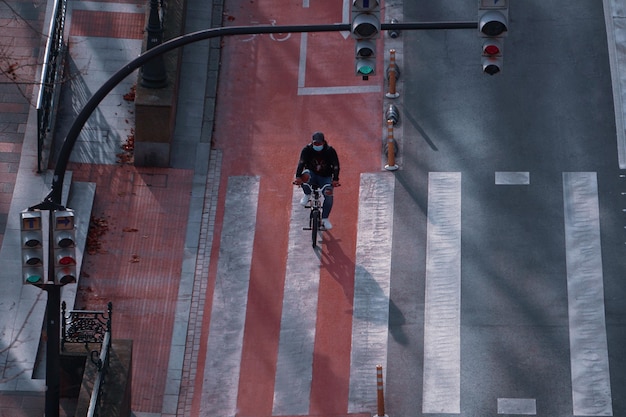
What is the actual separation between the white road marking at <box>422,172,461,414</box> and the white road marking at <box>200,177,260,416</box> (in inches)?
122

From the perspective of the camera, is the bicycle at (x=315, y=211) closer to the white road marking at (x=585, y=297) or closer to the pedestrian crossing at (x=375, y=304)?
the pedestrian crossing at (x=375, y=304)

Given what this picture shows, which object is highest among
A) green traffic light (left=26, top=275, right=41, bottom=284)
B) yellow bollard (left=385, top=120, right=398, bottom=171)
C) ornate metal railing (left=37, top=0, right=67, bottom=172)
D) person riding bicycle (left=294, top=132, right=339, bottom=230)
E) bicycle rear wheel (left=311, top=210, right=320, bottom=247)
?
ornate metal railing (left=37, top=0, right=67, bottom=172)

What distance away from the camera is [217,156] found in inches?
1083

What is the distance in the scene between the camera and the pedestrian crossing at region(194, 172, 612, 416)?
77.4ft

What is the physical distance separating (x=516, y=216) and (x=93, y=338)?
7.89 meters

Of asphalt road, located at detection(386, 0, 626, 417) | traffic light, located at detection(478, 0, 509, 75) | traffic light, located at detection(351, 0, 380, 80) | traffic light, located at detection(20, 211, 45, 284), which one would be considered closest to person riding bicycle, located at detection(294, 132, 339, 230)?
asphalt road, located at detection(386, 0, 626, 417)

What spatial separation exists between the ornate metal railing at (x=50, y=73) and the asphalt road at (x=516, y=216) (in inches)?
256

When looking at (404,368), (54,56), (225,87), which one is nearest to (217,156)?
(225,87)

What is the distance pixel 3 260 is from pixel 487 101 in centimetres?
935

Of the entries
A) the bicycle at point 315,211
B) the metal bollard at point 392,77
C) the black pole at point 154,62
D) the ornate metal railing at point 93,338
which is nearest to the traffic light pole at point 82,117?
the ornate metal railing at point 93,338

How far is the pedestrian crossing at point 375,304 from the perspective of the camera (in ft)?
77.4

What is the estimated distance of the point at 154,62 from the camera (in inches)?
1049

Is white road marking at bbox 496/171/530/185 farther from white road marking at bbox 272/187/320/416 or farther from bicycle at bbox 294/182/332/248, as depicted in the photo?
white road marking at bbox 272/187/320/416

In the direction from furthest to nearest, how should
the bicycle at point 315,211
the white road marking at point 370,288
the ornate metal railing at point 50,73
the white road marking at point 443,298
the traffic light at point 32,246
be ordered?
the ornate metal railing at point 50,73
the bicycle at point 315,211
the white road marking at point 370,288
the white road marking at point 443,298
the traffic light at point 32,246
